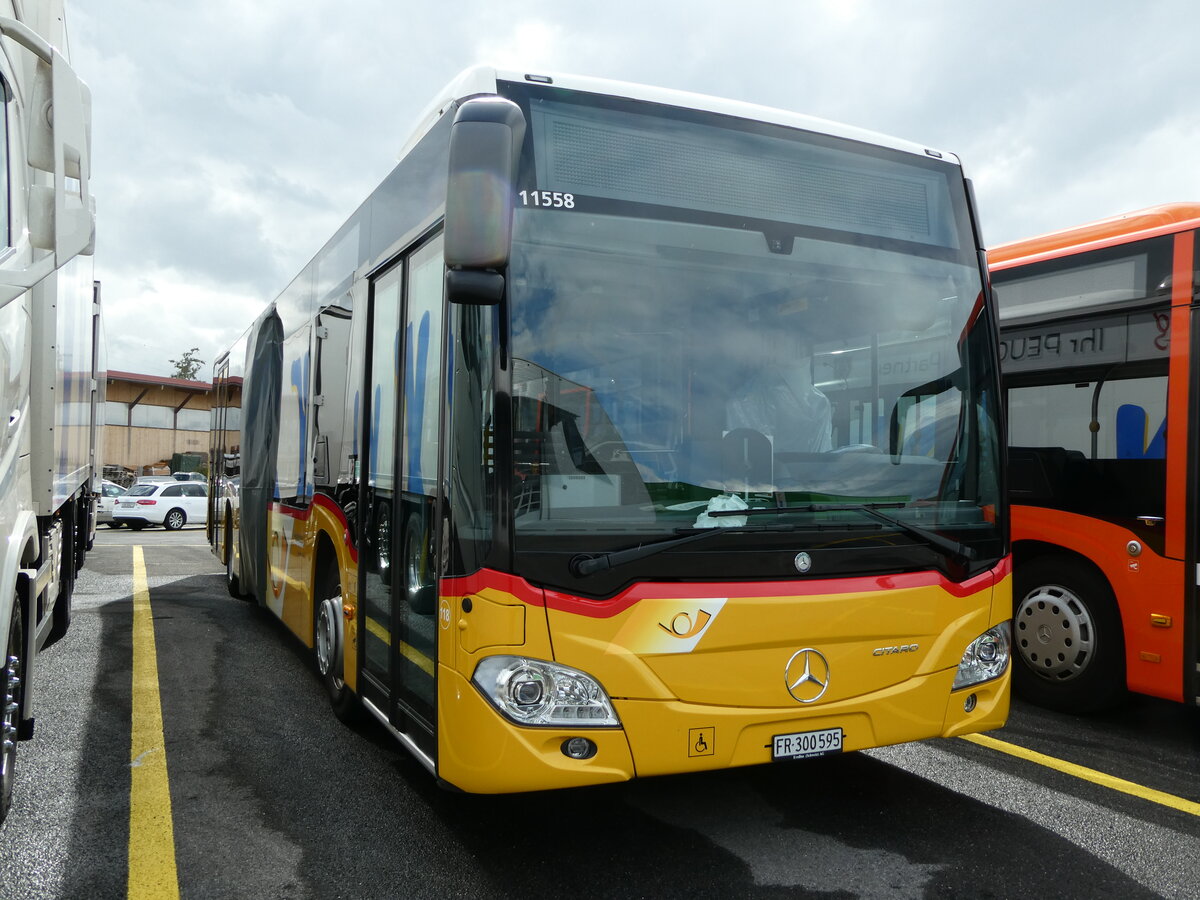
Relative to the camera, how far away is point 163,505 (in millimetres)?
26547

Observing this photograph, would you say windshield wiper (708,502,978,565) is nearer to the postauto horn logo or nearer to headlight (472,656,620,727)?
the postauto horn logo

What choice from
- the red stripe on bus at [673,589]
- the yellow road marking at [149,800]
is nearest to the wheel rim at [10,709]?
the yellow road marking at [149,800]

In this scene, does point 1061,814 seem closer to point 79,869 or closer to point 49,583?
point 79,869

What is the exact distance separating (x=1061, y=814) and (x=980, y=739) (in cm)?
118

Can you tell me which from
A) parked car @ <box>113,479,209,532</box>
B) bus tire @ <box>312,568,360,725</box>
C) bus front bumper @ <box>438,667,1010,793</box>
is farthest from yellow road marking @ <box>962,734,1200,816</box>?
parked car @ <box>113,479,209,532</box>

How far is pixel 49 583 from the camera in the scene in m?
5.42

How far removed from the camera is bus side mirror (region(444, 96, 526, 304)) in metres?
3.11

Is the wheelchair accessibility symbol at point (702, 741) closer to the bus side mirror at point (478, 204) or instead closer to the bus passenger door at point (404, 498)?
the bus passenger door at point (404, 498)

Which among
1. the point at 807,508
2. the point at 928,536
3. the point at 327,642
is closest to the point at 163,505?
the point at 327,642

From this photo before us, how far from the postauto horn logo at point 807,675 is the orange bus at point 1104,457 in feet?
9.48

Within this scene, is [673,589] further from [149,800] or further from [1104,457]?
[1104,457]

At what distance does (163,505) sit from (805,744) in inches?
1048

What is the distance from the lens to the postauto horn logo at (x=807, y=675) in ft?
11.3

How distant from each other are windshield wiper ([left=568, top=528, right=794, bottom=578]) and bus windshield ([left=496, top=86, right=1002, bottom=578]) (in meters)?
0.04
